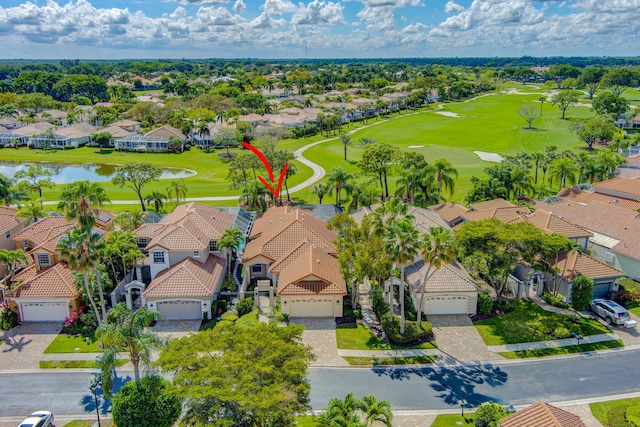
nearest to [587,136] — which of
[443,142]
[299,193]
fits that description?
[443,142]

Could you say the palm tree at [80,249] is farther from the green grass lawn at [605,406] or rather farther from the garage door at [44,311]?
the green grass lawn at [605,406]

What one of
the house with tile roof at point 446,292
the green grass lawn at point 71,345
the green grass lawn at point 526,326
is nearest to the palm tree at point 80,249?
the green grass lawn at point 71,345

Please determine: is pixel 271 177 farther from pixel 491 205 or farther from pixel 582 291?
pixel 582 291

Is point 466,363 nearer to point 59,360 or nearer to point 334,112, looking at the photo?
point 59,360

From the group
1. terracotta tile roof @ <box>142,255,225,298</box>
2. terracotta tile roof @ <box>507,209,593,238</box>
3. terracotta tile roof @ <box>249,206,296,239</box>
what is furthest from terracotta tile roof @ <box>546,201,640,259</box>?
terracotta tile roof @ <box>142,255,225,298</box>

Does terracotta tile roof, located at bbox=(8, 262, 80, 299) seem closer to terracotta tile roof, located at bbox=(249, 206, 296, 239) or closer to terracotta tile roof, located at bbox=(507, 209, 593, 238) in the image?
terracotta tile roof, located at bbox=(249, 206, 296, 239)

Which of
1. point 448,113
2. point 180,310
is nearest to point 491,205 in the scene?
point 180,310
